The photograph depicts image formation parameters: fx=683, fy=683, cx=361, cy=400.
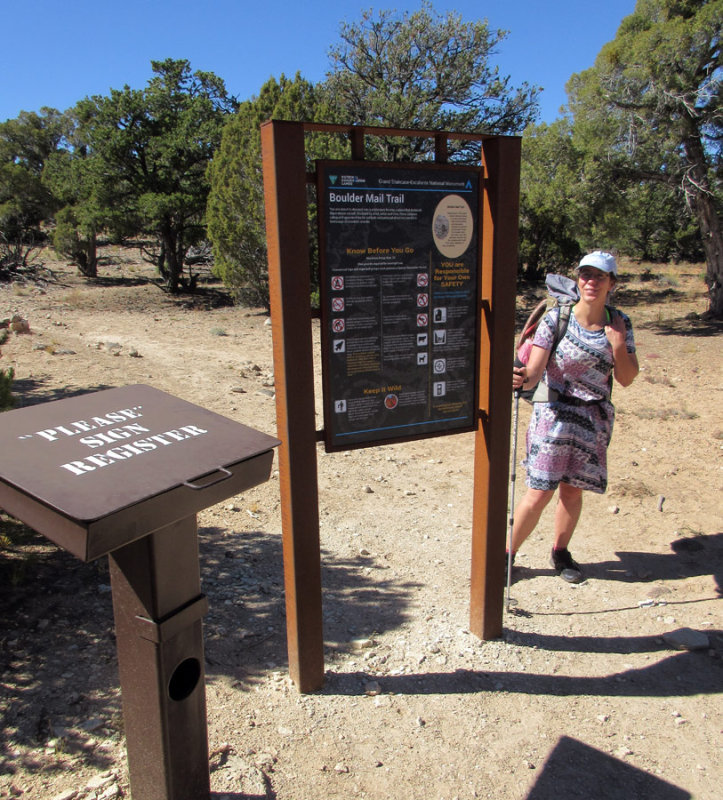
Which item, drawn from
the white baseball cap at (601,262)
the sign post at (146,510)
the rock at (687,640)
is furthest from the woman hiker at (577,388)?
the sign post at (146,510)

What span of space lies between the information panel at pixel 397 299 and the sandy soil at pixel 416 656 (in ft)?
3.54

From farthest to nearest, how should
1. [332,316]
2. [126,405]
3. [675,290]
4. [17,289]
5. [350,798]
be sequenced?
[675,290], [17,289], [332,316], [350,798], [126,405]

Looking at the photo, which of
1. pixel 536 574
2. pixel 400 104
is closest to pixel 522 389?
pixel 536 574

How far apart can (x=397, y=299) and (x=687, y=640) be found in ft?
7.22

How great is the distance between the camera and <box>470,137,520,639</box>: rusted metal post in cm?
283

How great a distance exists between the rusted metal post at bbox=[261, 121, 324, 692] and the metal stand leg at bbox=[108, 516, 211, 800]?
88cm

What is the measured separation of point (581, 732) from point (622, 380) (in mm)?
1717

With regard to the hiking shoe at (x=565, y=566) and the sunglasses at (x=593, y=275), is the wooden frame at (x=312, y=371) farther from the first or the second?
the hiking shoe at (x=565, y=566)

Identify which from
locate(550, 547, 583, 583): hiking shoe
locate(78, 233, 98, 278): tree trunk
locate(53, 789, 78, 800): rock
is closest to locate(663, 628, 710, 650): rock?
locate(550, 547, 583, 583): hiking shoe

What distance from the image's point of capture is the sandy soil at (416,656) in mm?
2426

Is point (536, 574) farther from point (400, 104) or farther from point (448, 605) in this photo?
point (400, 104)

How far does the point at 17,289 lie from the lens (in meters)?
16.0

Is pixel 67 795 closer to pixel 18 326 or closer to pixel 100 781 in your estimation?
pixel 100 781

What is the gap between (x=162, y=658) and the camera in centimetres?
167
